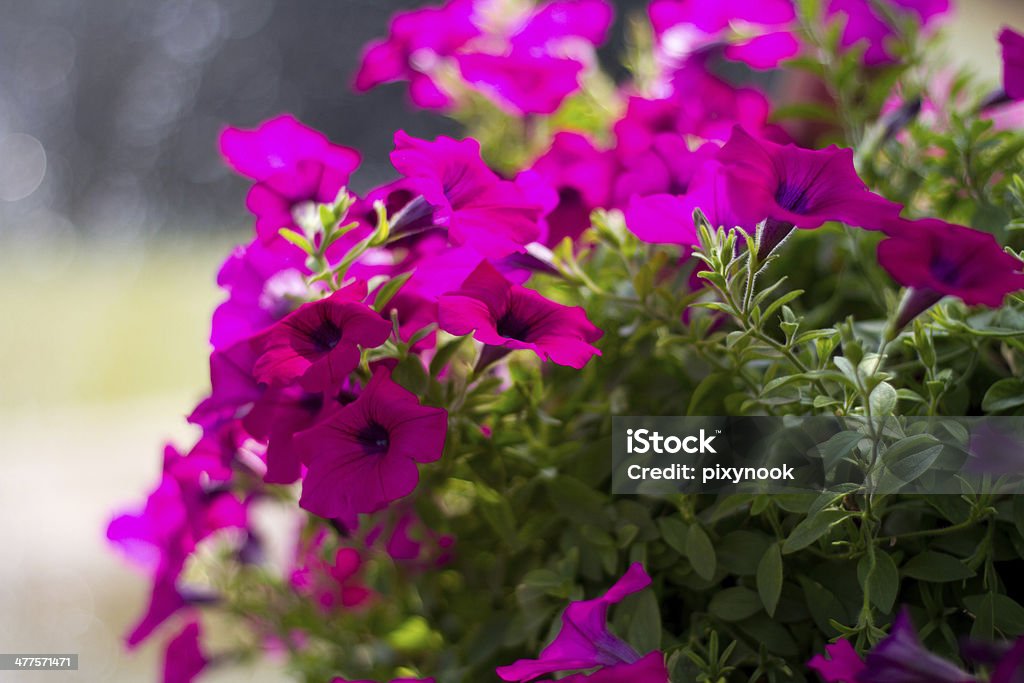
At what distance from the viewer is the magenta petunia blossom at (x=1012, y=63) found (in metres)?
0.41

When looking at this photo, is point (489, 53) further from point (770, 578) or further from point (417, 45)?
point (770, 578)

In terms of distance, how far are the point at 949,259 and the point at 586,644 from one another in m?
0.18

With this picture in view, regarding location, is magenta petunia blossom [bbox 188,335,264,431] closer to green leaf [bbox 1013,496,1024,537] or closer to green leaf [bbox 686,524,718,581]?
green leaf [bbox 686,524,718,581]

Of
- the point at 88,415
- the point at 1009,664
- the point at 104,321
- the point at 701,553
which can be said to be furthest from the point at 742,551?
the point at 104,321

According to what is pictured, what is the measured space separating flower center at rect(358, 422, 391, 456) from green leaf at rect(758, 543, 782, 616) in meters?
0.15

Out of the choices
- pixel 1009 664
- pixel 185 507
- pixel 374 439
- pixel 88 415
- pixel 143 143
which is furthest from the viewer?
pixel 143 143

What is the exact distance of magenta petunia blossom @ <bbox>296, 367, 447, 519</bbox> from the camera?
0.34m

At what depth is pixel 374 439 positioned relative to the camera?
14.3 inches

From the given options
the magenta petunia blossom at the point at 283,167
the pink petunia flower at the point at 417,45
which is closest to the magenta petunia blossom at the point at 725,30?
the pink petunia flower at the point at 417,45

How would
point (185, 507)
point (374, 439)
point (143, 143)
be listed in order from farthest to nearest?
point (143, 143), point (185, 507), point (374, 439)

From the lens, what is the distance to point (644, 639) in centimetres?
37

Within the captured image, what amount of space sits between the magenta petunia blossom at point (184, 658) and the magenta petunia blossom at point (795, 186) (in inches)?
14.0

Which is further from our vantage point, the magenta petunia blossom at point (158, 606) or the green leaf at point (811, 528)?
the magenta petunia blossom at point (158, 606)

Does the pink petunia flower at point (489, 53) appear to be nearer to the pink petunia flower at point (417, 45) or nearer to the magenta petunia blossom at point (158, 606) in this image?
the pink petunia flower at point (417, 45)
